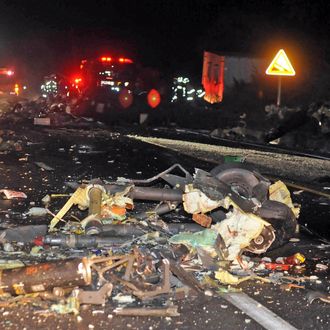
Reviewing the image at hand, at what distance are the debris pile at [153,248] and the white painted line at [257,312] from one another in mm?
157

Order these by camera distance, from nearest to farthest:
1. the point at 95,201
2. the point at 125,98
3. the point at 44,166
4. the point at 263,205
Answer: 1. the point at 263,205
2. the point at 95,201
3. the point at 44,166
4. the point at 125,98

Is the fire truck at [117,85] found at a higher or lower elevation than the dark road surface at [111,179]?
higher

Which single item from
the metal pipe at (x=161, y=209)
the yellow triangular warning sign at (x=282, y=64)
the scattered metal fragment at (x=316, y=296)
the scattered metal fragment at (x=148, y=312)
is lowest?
the scattered metal fragment at (x=316, y=296)

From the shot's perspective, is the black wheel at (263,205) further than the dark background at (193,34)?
No

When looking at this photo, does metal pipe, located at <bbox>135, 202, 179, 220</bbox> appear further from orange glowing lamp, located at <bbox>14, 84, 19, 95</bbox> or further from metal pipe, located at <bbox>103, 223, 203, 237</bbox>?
orange glowing lamp, located at <bbox>14, 84, 19, 95</bbox>

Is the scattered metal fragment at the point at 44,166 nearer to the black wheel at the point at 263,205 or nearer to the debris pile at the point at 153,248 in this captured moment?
the debris pile at the point at 153,248

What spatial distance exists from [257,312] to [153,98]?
21344mm

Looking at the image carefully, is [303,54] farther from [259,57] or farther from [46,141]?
[46,141]

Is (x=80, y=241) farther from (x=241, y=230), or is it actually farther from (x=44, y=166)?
(x=44, y=166)

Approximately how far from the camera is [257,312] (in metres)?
4.62

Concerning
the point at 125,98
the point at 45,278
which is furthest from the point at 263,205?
the point at 125,98

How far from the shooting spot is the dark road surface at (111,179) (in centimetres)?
434

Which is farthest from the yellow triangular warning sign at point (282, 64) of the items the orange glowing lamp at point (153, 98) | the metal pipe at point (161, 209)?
the metal pipe at point (161, 209)

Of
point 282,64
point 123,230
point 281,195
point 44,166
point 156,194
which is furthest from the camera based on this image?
point 282,64
